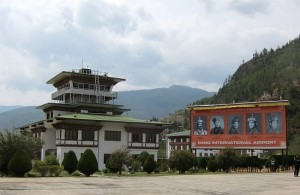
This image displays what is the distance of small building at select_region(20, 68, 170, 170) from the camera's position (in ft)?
188

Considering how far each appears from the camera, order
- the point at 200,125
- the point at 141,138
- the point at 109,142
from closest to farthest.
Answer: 1. the point at 200,125
2. the point at 109,142
3. the point at 141,138

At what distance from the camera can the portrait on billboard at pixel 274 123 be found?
1797 inches

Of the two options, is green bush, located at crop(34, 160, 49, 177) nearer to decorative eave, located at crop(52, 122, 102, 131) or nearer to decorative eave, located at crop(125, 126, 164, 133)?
decorative eave, located at crop(52, 122, 102, 131)

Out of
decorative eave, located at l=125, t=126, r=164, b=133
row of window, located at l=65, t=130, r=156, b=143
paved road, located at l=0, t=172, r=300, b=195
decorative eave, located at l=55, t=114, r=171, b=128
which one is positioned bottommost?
paved road, located at l=0, t=172, r=300, b=195

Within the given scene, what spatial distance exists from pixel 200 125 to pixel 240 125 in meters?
5.22

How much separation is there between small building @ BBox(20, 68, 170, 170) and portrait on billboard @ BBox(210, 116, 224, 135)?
14145 mm

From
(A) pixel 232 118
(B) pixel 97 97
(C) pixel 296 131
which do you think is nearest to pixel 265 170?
(A) pixel 232 118

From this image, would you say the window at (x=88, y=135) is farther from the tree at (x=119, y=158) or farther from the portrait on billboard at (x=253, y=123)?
the portrait on billboard at (x=253, y=123)

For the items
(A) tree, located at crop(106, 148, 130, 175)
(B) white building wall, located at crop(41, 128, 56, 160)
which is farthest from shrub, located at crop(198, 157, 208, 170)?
(B) white building wall, located at crop(41, 128, 56, 160)

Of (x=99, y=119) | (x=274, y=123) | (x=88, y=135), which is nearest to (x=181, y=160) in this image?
(x=274, y=123)

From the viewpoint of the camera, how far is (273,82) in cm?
14862

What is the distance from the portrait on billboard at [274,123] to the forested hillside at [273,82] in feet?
232

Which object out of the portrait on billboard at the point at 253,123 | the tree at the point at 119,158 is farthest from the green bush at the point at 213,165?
the tree at the point at 119,158

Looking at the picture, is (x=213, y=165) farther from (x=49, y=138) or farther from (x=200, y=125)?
(x=49, y=138)
